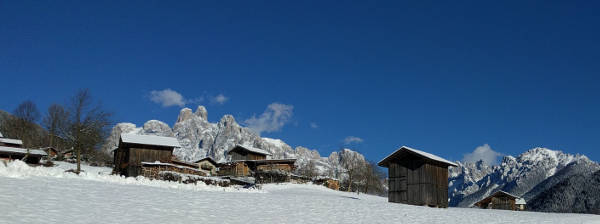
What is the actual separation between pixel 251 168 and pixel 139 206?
188 feet

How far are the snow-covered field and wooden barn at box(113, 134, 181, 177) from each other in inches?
1162

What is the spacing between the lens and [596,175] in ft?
507

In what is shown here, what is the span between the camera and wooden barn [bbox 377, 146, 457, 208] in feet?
135

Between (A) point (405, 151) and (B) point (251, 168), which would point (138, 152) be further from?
(A) point (405, 151)

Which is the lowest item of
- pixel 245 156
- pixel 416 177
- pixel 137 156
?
pixel 416 177

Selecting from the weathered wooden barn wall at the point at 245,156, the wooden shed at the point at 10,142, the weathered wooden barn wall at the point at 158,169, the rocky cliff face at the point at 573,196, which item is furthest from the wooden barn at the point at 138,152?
the rocky cliff face at the point at 573,196

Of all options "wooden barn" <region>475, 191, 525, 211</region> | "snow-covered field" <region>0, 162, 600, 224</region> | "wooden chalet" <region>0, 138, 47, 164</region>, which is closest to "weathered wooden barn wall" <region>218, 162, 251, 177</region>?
"wooden chalet" <region>0, 138, 47, 164</region>

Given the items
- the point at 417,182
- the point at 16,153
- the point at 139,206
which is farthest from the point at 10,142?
the point at 139,206

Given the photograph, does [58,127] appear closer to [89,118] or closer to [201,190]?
[89,118]

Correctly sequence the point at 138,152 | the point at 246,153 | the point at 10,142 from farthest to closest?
the point at 246,153, the point at 10,142, the point at 138,152

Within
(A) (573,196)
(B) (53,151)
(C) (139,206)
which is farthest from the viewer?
(A) (573,196)

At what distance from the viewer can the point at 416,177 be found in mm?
41812

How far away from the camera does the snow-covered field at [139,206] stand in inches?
679

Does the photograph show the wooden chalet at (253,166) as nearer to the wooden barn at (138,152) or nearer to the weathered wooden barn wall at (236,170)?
the weathered wooden barn wall at (236,170)
